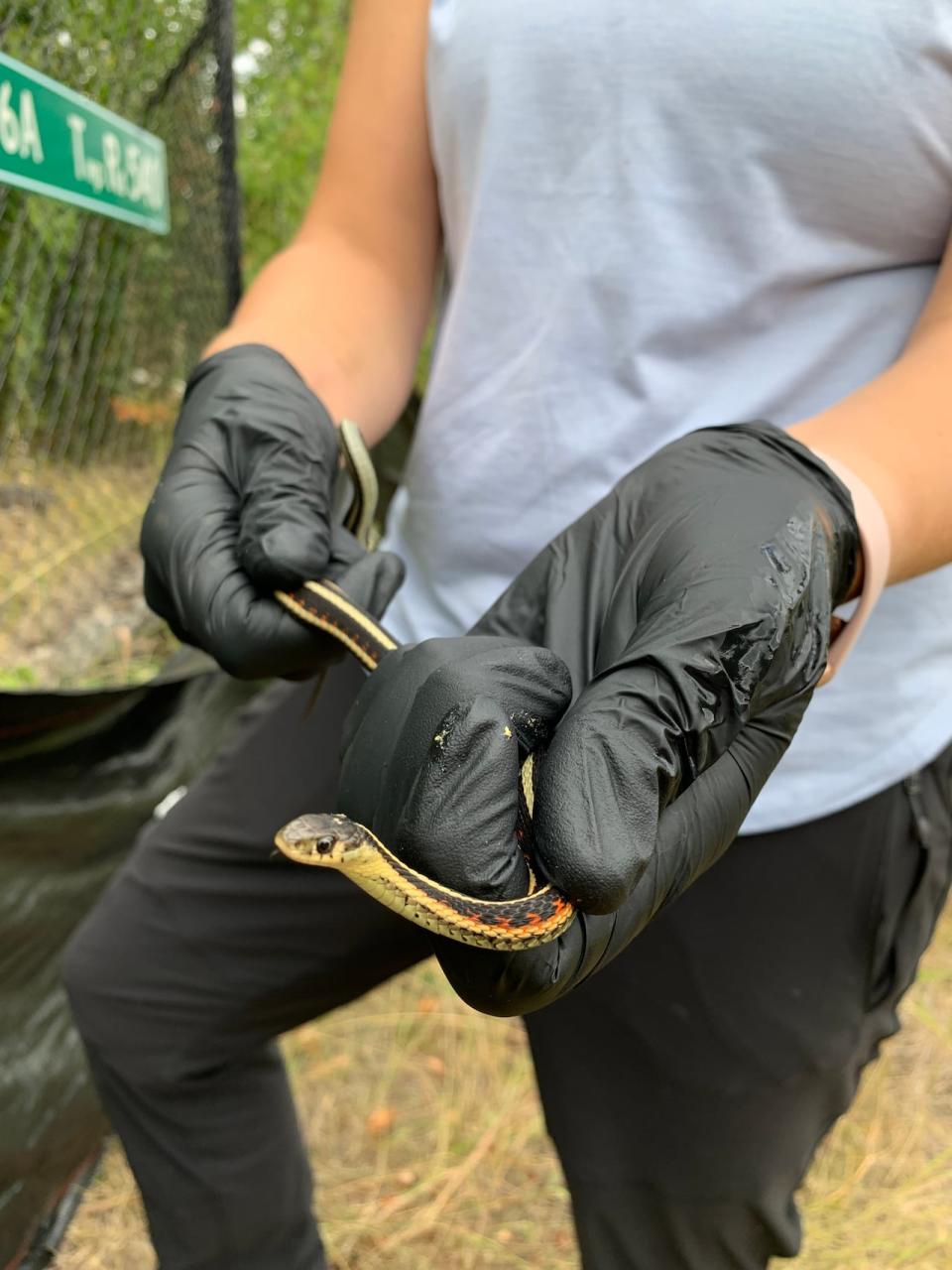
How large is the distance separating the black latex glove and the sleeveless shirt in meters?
0.23

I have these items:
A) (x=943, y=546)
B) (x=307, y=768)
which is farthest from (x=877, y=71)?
(x=307, y=768)

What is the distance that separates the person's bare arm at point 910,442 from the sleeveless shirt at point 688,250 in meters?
0.15

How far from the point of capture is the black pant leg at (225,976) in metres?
1.57

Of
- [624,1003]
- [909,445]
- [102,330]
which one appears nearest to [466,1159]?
[624,1003]

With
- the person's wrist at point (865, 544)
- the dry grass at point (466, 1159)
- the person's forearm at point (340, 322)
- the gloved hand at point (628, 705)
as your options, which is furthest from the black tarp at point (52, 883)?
the person's wrist at point (865, 544)

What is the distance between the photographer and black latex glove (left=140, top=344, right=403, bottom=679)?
1349 millimetres

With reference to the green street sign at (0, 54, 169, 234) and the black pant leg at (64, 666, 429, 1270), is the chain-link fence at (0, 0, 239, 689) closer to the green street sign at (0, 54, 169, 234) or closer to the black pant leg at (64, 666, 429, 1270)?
the green street sign at (0, 54, 169, 234)

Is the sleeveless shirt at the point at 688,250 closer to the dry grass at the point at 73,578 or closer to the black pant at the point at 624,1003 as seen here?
the black pant at the point at 624,1003

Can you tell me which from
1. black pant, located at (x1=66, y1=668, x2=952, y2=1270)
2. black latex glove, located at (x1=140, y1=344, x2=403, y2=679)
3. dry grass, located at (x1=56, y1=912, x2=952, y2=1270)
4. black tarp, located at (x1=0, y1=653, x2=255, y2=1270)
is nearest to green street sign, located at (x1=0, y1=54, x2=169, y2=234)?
black latex glove, located at (x1=140, y1=344, x2=403, y2=679)

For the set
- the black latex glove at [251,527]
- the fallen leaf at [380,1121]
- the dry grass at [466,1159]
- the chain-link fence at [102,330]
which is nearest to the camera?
the black latex glove at [251,527]

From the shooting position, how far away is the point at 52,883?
7.12 feet

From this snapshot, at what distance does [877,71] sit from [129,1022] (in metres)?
1.67

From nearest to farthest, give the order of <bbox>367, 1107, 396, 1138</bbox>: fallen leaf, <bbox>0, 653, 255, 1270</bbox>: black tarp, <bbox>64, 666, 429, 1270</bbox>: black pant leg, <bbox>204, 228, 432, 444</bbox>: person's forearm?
<bbox>64, 666, 429, 1270</bbox>: black pant leg < <bbox>204, 228, 432, 444</bbox>: person's forearm < <bbox>0, 653, 255, 1270</bbox>: black tarp < <bbox>367, 1107, 396, 1138</bbox>: fallen leaf

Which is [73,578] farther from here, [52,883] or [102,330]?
[52,883]
